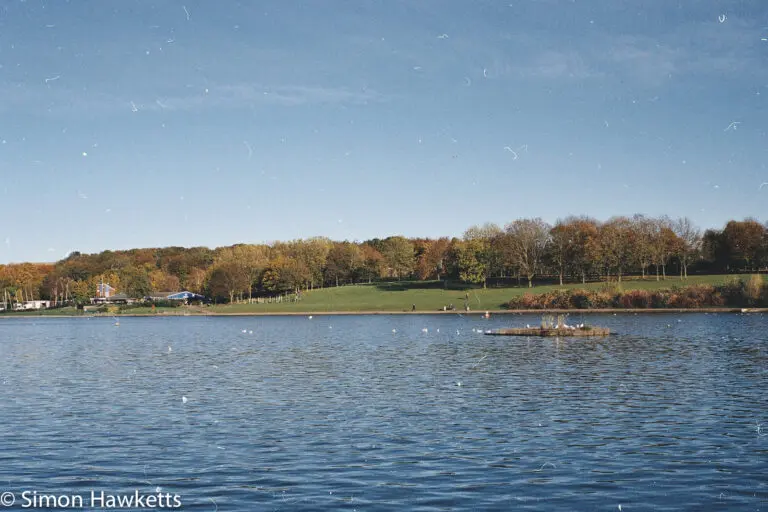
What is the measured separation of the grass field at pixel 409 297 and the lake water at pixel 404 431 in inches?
3622

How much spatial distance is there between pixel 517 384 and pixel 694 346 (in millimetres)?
27450

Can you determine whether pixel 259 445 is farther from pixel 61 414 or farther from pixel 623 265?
pixel 623 265

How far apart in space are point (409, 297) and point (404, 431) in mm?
135759

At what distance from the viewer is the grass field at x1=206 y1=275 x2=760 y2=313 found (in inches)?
5650

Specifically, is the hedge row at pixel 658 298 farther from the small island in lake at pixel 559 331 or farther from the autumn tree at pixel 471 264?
the small island in lake at pixel 559 331

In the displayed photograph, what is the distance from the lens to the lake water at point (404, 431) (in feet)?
63.4

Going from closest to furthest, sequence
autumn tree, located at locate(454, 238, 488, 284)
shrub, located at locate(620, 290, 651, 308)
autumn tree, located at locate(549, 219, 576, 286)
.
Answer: shrub, located at locate(620, 290, 651, 308) → autumn tree, located at locate(549, 219, 576, 286) → autumn tree, located at locate(454, 238, 488, 284)

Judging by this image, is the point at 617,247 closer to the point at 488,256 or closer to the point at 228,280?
the point at 488,256

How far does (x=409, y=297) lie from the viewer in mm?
162250

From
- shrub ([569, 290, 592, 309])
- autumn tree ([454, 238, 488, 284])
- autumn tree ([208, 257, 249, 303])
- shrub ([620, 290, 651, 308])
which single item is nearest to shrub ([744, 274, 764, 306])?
shrub ([620, 290, 651, 308])

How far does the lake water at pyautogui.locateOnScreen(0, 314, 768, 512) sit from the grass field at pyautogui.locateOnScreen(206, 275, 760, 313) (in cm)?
9200

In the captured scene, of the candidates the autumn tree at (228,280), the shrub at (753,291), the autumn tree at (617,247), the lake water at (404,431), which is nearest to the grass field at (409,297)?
the autumn tree at (617,247)

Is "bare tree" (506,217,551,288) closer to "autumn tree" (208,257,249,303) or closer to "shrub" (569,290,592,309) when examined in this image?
"shrub" (569,290,592,309)

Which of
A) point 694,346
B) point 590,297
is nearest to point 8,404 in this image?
point 694,346
